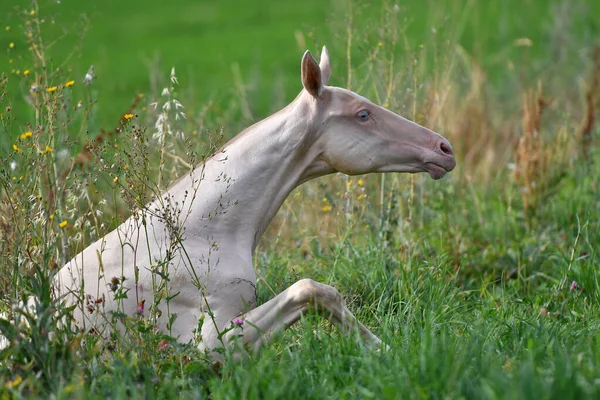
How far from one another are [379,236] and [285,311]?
229cm

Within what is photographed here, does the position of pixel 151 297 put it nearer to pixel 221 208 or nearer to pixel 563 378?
pixel 221 208

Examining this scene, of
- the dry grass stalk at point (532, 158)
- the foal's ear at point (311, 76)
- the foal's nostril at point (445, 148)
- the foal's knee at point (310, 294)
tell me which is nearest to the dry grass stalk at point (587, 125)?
the dry grass stalk at point (532, 158)

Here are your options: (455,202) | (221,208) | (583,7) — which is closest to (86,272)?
(221,208)

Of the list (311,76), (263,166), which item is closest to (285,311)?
(263,166)

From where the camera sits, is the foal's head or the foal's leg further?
the foal's head

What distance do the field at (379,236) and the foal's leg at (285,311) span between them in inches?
3.6

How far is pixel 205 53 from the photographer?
1998cm

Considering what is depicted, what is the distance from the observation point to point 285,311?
4.71 meters

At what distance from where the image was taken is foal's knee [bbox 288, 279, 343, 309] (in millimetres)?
4645

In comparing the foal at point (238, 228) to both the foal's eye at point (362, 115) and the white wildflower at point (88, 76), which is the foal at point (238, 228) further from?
the white wildflower at point (88, 76)

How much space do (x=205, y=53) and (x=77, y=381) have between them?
16.3 meters

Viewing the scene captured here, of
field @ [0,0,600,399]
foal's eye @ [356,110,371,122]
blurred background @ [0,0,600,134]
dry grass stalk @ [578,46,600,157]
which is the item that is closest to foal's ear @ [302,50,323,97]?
foal's eye @ [356,110,371,122]

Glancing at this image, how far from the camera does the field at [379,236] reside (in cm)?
426

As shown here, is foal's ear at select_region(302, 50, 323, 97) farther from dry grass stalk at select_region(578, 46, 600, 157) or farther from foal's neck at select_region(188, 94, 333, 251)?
dry grass stalk at select_region(578, 46, 600, 157)
